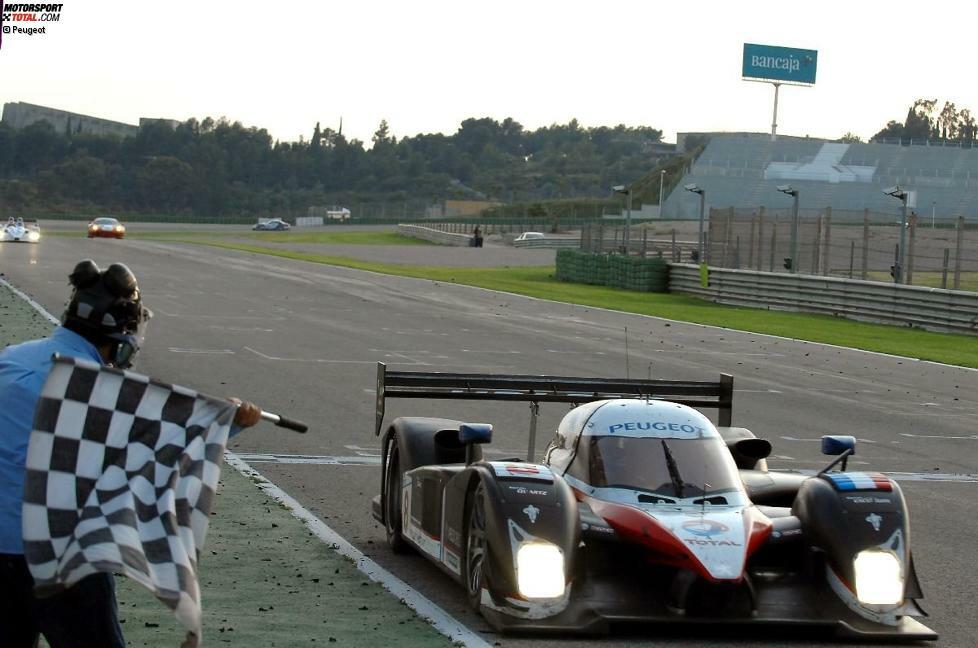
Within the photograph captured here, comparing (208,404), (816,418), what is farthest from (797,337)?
→ (208,404)

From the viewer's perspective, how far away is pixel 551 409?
679 inches

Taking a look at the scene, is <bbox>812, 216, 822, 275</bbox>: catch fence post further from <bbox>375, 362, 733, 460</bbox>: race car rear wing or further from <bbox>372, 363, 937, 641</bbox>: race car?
<bbox>372, 363, 937, 641</bbox>: race car

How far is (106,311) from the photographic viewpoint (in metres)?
4.65

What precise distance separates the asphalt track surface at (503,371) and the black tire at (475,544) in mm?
130

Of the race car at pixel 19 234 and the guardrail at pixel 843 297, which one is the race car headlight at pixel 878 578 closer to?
the guardrail at pixel 843 297

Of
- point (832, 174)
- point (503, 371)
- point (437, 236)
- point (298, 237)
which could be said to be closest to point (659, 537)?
point (503, 371)

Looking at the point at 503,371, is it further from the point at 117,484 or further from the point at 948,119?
the point at 948,119

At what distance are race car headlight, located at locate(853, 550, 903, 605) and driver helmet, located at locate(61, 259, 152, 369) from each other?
414cm

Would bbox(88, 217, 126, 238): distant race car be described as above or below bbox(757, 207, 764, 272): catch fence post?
below

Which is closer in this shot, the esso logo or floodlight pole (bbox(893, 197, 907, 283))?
the esso logo

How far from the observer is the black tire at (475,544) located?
7453 mm

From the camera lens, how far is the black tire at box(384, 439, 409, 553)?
9234 mm

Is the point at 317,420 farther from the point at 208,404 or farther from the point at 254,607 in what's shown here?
the point at 208,404

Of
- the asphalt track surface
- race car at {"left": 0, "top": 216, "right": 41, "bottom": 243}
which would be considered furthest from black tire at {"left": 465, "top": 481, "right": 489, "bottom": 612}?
race car at {"left": 0, "top": 216, "right": 41, "bottom": 243}
